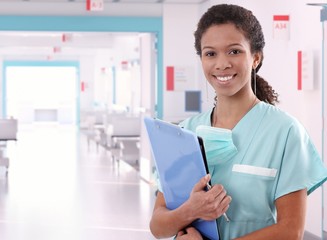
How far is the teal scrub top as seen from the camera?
68.2 inches

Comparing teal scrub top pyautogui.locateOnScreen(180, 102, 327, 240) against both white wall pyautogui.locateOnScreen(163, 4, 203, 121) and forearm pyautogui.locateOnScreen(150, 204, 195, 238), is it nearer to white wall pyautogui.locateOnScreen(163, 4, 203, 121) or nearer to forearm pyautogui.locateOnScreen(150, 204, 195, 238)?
forearm pyautogui.locateOnScreen(150, 204, 195, 238)

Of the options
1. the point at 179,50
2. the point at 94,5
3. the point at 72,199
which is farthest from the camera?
the point at 179,50

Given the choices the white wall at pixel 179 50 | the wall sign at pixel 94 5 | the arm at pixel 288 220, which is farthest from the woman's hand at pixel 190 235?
the white wall at pixel 179 50

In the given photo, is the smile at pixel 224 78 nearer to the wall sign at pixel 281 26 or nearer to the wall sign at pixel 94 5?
the wall sign at pixel 281 26

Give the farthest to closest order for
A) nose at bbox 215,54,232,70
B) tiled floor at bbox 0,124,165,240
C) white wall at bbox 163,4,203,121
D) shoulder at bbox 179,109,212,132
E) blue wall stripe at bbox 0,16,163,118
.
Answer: blue wall stripe at bbox 0,16,163,118 → white wall at bbox 163,4,203,121 → tiled floor at bbox 0,124,165,240 → shoulder at bbox 179,109,212,132 → nose at bbox 215,54,232,70

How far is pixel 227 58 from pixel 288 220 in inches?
17.9

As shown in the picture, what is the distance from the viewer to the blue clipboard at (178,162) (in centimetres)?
169

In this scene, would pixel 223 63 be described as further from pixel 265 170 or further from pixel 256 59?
pixel 265 170

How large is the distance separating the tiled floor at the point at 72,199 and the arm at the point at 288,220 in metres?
5.50

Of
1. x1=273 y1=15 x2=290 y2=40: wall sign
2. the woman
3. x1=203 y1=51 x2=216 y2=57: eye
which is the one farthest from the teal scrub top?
x1=273 y1=15 x2=290 y2=40: wall sign

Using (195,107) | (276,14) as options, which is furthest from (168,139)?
(195,107)

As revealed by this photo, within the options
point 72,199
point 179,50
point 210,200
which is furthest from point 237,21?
point 179,50

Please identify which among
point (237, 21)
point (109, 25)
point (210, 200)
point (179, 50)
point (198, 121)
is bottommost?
point (210, 200)

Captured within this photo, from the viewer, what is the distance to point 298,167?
173 centimetres
